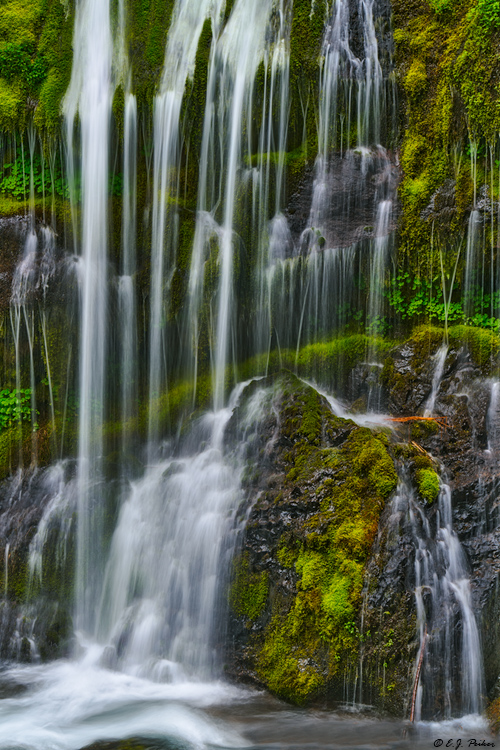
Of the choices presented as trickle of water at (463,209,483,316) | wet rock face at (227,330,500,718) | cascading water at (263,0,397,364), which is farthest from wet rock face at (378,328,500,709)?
cascading water at (263,0,397,364)

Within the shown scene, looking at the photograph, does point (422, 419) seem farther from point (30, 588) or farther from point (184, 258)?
point (30, 588)

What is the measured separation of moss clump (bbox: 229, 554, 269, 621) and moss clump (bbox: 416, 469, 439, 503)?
186cm

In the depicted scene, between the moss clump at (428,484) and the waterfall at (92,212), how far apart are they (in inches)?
170

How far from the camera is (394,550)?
6.52 meters

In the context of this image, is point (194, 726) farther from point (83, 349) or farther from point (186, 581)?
point (83, 349)

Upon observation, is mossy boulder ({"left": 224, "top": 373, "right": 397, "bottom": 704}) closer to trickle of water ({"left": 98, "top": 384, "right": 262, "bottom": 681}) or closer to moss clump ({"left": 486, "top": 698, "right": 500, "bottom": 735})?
trickle of water ({"left": 98, "top": 384, "right": 262, "bottom": 681})

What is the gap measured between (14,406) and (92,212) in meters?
3.19

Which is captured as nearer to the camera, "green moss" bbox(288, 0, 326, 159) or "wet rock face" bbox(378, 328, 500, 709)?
"wet rock face" bbox(378, 328, 500, 709)

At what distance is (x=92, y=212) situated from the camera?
407 inches

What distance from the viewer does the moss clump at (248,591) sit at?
23.2ft

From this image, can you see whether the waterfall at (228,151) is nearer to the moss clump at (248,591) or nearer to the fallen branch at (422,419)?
the fallen branch at (422,419)

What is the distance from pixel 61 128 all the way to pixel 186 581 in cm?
725

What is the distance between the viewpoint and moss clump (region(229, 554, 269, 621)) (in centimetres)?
707

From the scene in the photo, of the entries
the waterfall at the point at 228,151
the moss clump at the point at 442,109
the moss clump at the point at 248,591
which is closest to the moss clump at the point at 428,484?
the moss clump at the point at 248,591
